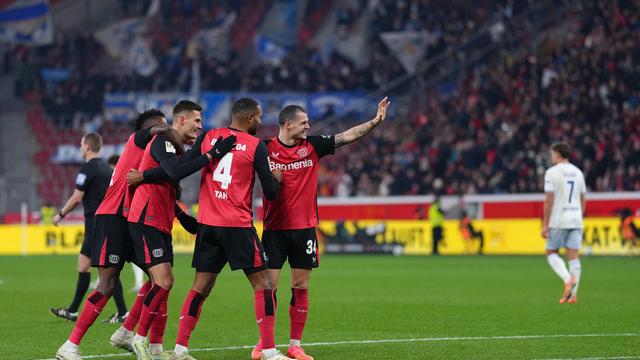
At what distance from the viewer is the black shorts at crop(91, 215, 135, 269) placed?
31.4 feet

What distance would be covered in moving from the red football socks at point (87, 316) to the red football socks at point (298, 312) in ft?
5.36

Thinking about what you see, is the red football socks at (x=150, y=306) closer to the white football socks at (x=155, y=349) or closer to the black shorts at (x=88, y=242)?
the white football socks at (x=155, y=349)

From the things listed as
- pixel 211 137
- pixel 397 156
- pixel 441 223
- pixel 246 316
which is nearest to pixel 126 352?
pixel 211 137

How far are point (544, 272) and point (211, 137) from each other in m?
15.2

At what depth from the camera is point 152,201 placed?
9203mm

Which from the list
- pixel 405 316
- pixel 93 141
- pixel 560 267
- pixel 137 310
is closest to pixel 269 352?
pixel 137 310

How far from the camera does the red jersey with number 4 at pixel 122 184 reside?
9578mm

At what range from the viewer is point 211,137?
29.6 feet

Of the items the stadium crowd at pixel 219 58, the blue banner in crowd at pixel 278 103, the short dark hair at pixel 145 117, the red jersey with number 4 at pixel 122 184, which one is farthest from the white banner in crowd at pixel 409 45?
the red jersey with number 4 at pixel 122 184

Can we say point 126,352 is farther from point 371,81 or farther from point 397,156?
point 371,81

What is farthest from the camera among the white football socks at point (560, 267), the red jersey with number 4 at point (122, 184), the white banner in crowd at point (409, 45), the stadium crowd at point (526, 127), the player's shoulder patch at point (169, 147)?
the white banner in crowd at point (409, 45)

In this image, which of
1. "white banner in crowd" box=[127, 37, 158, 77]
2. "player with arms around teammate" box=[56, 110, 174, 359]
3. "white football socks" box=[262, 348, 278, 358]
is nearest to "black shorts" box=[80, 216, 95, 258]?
"player with arms around teammate" box=[56, 110, 174, 359]

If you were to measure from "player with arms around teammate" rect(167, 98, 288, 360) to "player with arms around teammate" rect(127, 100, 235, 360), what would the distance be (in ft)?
0.86

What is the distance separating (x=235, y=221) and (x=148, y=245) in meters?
0.82
